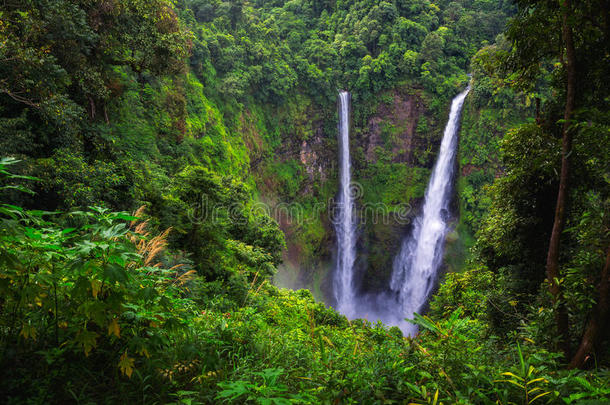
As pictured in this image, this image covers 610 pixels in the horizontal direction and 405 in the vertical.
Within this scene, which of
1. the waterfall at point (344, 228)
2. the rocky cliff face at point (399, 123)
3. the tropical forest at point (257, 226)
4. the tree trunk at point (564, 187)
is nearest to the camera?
the tropical forest at point (257, 226)

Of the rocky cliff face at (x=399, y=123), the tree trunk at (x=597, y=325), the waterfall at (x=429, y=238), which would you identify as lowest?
the tree trunk at (x=597, y=325)

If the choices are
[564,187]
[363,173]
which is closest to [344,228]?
[363,173]

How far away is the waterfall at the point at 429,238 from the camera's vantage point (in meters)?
21.3

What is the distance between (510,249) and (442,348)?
3772 mm

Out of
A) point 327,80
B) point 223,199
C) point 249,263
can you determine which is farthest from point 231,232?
point 327,80

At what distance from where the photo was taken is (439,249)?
69.6 ft

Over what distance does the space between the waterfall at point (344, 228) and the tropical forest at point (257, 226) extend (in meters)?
0.31

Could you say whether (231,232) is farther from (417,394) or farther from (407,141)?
(407,141)

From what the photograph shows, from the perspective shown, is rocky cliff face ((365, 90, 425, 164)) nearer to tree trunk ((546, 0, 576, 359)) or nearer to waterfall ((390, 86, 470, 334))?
waterfall ((390, 86, 470, 334))

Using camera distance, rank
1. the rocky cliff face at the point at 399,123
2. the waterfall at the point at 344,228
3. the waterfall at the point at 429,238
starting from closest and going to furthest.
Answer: the waterfall at the point at 429,238 → the waterfall at the point at 344,228 → the rocky cliff face at the point at 399,123

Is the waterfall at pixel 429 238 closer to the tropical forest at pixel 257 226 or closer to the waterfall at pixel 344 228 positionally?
the tropical forest at pixel 257 226

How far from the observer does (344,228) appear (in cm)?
2480

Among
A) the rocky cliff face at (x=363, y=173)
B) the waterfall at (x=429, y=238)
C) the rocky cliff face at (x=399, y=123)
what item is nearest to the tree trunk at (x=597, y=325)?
the rocky cliff face at (x=363, y=173)

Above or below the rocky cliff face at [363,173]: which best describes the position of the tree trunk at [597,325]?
below
